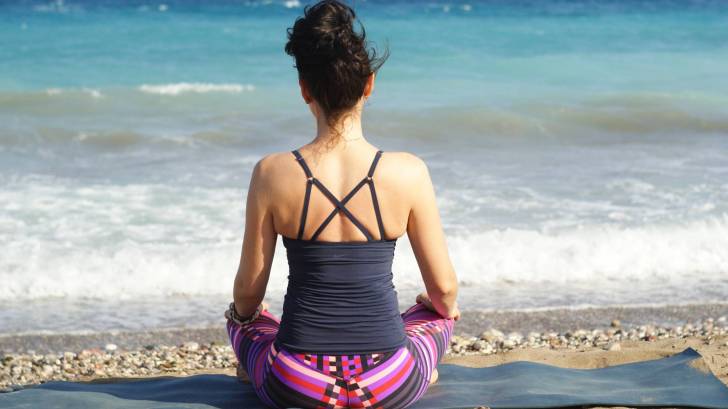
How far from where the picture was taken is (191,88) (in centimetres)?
1617

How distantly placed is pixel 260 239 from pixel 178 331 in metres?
2.65

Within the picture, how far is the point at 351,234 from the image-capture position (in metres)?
3.05

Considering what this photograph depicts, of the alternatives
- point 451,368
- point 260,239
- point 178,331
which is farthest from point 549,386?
point 178,331

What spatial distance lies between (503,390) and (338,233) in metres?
1.08

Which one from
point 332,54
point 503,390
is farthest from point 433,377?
point 332,54

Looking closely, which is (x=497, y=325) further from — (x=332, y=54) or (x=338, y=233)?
(x=332, y=54)

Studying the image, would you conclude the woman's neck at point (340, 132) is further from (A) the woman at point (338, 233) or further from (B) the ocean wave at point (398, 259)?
(B) the ocean wave at point (398, 259)

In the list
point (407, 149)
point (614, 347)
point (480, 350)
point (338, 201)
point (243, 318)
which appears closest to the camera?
point (338, 201)

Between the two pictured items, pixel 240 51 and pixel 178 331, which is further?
pixel 240 51

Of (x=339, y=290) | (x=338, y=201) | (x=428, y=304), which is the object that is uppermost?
(x=338, y=201)

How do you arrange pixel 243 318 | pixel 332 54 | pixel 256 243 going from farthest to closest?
1. pixel 243 318
2. pixel 256 243
3. pixel 332 54

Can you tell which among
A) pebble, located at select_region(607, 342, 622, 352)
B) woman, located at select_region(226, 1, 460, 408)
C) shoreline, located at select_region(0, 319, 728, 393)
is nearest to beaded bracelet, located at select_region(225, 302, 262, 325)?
woman, located at select_region(226, 1, 460, 408)

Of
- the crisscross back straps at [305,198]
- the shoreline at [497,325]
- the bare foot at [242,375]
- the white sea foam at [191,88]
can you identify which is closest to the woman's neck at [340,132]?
the crisscross back straps at [305,198]

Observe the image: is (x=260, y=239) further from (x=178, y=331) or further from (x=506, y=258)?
(x=506, y=258)
